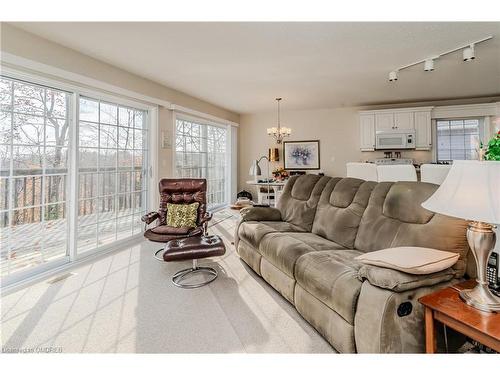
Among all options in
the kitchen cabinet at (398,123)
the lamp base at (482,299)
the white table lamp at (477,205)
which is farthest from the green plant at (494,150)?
the kitchen cabinet at (398,123)

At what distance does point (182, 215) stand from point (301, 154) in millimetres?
3887

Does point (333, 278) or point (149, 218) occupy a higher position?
point (149, 218)

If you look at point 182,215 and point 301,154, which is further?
point 301,154

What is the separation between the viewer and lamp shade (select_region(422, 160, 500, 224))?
1147 millimetres

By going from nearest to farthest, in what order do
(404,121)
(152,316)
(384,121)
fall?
(152,316), (404,121), (384,121)

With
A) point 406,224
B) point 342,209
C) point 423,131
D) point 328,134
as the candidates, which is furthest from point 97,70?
point 423,131

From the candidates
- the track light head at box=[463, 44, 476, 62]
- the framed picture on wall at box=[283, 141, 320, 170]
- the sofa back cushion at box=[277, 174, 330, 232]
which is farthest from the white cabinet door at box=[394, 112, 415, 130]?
the sofa back cushion at box=[277, 174, 330, 232]

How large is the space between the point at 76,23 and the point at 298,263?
9.64ft

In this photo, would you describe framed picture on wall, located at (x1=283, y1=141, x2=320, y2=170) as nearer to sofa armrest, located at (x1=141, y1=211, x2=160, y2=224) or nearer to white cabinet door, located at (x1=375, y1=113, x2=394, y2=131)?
white cabinet door, located at (x1=375, y1=113, x2=394, y2=131)

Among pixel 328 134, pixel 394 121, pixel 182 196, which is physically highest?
pixel 394 121

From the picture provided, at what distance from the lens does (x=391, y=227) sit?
2029mm

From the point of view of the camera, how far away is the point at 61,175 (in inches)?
121

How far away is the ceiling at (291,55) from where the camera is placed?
8.39ft

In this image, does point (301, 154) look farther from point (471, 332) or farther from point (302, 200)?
point (471, 332)
